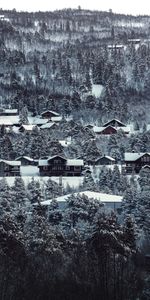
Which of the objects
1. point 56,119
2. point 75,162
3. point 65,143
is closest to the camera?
point 75,162

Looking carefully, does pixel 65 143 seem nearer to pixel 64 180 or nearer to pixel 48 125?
pixel 48 125

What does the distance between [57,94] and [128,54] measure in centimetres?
1480

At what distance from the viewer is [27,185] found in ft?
111

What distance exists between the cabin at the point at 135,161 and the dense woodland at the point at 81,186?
2454 mm

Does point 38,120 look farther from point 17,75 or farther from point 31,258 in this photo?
point 31,258

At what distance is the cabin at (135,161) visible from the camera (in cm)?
4050

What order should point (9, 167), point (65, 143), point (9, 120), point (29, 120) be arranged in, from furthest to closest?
point (29, 120), point (9, 120), point (65, 143), point (9, 167)

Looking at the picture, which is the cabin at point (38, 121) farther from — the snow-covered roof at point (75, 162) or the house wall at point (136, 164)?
the house wall at point (136, 164)

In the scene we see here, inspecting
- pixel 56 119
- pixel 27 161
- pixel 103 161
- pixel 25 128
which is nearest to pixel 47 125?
pixel 25 128

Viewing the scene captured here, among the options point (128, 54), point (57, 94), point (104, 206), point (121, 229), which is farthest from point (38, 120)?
point (121, 229)

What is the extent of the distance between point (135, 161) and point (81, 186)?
692 cm

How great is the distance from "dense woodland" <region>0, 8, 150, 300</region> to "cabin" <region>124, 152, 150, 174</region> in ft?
8.05

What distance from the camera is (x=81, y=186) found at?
34562 mm

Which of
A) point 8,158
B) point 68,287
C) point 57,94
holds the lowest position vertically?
point 68,287
